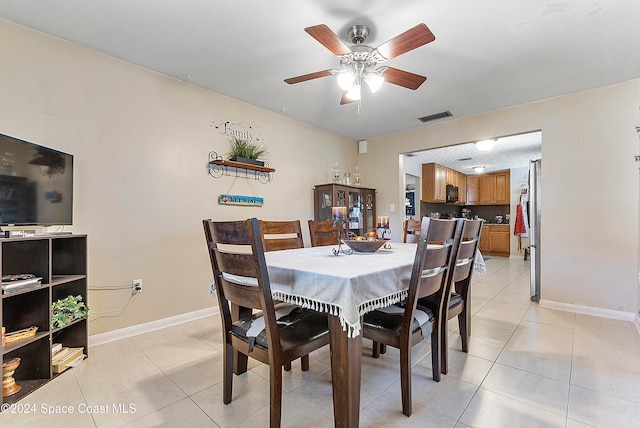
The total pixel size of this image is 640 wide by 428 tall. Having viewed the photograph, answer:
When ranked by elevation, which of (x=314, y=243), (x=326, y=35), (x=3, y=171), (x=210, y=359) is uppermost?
(x=326, y=35)

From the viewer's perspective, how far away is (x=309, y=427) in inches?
53.7

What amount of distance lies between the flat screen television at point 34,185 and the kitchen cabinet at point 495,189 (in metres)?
8.01

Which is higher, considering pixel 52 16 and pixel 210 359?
pixel 52 16

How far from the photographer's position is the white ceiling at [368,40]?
1.85 metres

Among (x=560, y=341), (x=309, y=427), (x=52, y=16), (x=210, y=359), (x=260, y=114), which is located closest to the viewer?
(x=309, y=427)

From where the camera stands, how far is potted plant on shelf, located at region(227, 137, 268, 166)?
321cm

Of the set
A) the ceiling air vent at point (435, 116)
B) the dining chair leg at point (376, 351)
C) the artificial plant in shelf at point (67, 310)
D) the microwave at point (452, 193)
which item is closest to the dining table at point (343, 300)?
the dining chair leg at point (376, 351)

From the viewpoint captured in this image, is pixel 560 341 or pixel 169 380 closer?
pixel 169 380

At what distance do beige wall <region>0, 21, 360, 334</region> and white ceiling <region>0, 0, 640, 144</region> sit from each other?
6.8 inches

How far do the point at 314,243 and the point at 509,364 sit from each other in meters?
1.61

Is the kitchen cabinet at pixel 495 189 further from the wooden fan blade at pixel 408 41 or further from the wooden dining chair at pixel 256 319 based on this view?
the wooden dining chair at pixel 256 319

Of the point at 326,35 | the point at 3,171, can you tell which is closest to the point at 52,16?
the point at 3,171

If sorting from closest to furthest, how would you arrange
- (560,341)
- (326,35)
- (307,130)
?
(326,35)
(560,341)
(307,130)

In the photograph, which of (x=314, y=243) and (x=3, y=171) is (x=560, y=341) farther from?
(x=3, y=171)
